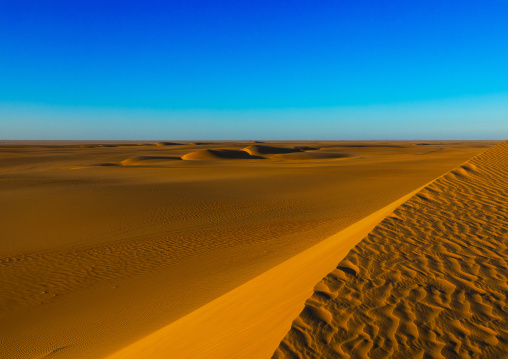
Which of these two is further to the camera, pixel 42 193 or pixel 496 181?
pixel 42 193

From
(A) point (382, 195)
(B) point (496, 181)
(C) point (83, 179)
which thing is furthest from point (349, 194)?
(C) point (83, 179)

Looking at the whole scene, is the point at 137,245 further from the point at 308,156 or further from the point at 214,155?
the point at 308,156

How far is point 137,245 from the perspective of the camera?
1108cm

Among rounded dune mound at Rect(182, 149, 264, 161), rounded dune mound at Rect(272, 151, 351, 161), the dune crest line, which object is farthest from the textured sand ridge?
rounded dune mound at Rect(272, 151, 351, 161)

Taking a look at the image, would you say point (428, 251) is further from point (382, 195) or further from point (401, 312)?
point (382, 195)

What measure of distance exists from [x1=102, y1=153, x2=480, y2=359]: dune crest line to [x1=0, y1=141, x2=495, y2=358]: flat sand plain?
25 cm

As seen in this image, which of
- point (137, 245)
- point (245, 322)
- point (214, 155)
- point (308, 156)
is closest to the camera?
point (245, 322)

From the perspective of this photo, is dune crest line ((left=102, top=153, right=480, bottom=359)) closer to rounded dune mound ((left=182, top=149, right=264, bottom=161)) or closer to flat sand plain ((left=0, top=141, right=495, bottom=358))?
flat sand plain ((left=0, top=141, right=495, bottom=358))

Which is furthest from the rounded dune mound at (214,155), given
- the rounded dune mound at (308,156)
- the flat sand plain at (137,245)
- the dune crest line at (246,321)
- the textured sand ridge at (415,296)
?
the dune crest line at (246,321)

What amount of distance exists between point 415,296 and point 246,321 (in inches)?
75.3

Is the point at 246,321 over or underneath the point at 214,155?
over

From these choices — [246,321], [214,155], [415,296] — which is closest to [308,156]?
[214,155]

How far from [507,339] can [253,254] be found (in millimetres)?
6478

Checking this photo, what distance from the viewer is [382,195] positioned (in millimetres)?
18062
